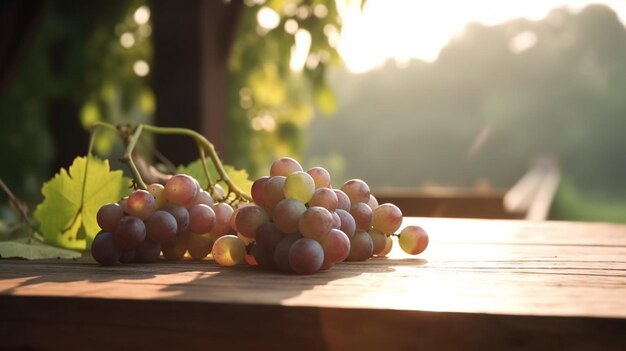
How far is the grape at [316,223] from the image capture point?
0.86m

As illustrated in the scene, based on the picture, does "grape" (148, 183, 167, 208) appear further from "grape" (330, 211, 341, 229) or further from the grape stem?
"grape" (330, 211, 341, 229)

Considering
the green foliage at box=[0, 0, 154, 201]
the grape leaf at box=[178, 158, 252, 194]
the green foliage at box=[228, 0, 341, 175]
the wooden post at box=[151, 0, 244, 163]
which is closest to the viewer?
the grape leaf at box=[178, 158, 252, 194]

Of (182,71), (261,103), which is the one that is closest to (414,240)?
(182,71)

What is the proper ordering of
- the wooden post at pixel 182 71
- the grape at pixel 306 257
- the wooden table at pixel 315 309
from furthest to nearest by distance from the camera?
the wooden post at pixel 182 71, the grape at pixel 306 257, the wooden table at pixel 315 309

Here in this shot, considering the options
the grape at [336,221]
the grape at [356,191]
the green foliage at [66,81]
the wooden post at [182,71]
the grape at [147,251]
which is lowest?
the grape at [147,251]

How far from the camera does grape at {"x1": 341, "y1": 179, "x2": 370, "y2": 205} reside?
1046mm

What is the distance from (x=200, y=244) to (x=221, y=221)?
0.15 ft

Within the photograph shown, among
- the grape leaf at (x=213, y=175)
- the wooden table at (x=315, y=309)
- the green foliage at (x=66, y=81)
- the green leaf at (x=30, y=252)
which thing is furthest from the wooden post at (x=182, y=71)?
the wooden table at (x=315, y=309)

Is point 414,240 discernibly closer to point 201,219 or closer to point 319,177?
point 319,177

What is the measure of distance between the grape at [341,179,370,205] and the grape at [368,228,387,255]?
5 centimetres

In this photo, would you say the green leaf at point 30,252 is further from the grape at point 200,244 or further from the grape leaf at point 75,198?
the grape at point 200,244

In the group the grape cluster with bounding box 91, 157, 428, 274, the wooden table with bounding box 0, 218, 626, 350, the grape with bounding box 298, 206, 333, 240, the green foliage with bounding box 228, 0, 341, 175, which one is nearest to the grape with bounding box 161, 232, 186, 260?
the grape cluster with bounding box 91, 157, 428, 274

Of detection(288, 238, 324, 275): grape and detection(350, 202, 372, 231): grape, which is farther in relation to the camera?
detection(350, 202, 372, 231): grape

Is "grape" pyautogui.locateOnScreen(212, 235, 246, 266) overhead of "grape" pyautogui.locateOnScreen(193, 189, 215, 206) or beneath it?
beneath
